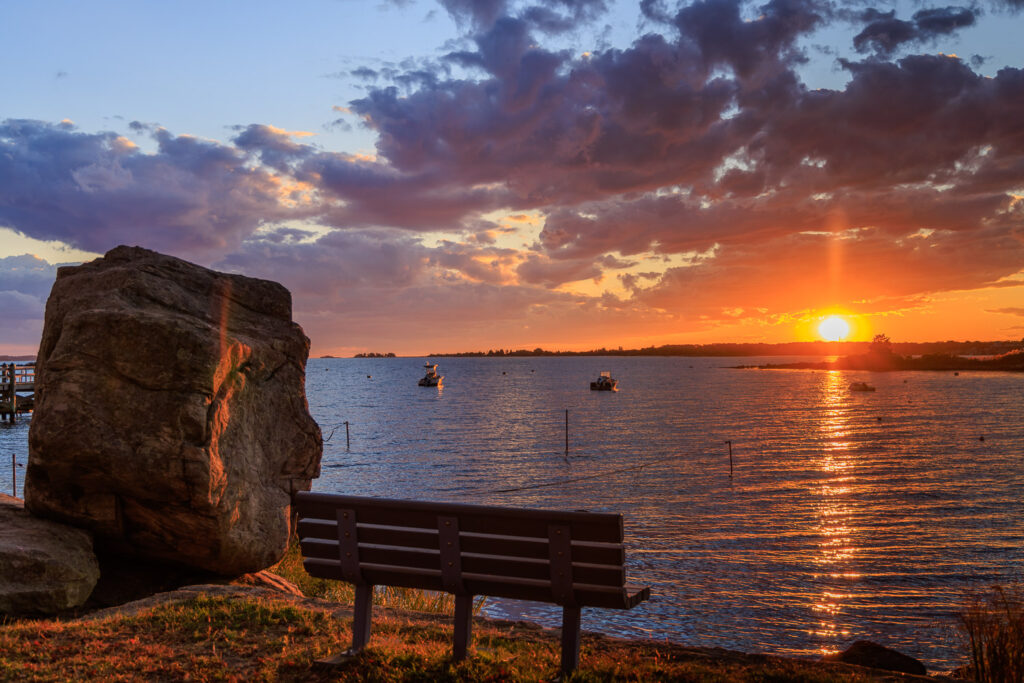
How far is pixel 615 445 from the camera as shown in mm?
43969

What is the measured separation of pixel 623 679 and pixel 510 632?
2520 millimetres

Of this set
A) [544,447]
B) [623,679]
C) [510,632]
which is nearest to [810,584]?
[510,632]

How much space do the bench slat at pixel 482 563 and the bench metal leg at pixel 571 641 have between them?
395 mm

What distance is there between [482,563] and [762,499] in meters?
23.3

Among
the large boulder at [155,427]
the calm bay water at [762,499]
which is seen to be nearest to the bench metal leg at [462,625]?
the large boulder at [155,427]

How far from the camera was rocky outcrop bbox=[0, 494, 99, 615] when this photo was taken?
7887 mm

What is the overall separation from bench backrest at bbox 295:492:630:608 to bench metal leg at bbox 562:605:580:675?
0.16m

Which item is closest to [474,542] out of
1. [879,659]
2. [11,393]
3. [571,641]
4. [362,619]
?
[571,641]

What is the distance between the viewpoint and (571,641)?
5.28 meters

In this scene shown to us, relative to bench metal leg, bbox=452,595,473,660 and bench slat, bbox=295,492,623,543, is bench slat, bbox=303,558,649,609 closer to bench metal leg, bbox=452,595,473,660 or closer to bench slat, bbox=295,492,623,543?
bench metal leg, bbox=452,595,473,660

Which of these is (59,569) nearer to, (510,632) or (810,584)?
(510,632)

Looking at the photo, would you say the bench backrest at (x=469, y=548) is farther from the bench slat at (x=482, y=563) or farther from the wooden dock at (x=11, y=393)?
the wooden dock at (x=11, y=393)

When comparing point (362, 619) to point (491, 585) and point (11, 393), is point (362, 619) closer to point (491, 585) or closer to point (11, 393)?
point (491, 585)

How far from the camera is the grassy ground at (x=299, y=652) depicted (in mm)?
5438
